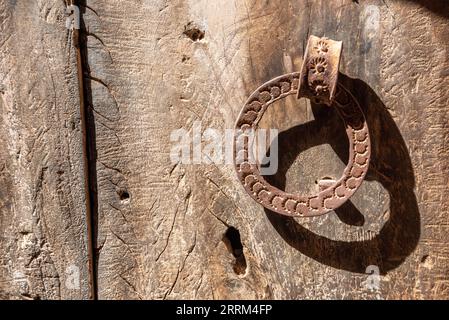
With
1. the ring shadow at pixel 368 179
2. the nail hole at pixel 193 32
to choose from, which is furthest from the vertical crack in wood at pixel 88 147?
the ring shadow at pixel 368 179

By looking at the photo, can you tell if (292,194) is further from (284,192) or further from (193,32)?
(193,32)

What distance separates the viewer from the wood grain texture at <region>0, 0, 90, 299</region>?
2.96 feet

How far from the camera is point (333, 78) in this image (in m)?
0.77

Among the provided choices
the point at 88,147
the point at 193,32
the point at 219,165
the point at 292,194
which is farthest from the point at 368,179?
the point at 88,147

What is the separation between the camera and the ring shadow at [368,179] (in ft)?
2.84

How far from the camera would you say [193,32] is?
35.4 inches

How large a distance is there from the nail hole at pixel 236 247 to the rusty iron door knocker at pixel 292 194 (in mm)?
129

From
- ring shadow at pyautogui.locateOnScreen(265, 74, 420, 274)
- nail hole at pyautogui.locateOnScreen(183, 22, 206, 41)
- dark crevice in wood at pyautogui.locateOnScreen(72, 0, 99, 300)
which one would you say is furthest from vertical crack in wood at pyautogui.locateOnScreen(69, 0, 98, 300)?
ring shadow at pyautogui.locateOnScreen(265, 74, 420, 274)

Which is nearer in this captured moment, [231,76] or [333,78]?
[333,78]

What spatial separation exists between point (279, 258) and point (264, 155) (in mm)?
182

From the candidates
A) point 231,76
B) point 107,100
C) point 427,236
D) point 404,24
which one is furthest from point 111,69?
point 427,236

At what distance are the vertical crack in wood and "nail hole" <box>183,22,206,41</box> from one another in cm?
17

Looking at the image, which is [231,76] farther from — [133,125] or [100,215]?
[100,215]

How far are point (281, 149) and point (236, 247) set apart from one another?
0.64 feet
